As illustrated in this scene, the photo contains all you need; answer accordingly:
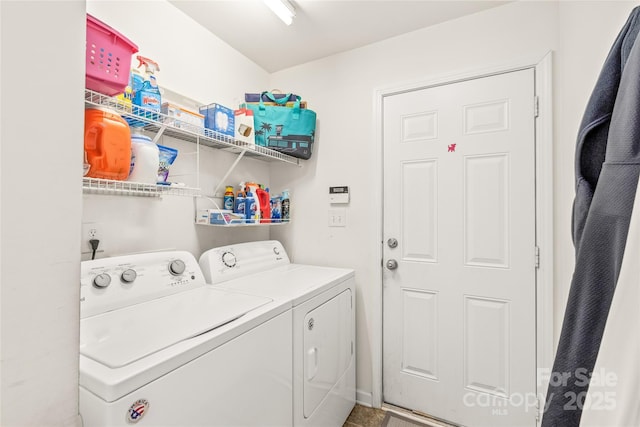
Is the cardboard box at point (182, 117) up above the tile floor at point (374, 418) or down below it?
above

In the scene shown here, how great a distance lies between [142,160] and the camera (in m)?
1.26

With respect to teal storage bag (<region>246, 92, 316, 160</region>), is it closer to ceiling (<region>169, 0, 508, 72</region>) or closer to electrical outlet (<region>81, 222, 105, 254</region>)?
ceiling (<region>169, 0, 508, 72</region>)

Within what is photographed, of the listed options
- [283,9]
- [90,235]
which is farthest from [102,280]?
[283,9]

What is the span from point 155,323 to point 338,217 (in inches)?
56.4

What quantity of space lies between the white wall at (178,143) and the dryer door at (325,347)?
2.91 feet

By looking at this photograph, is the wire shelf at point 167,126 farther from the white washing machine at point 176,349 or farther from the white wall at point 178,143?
the white washing machine at point 176,349

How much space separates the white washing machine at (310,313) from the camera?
1461mm

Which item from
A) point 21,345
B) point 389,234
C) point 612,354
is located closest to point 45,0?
point 21,345

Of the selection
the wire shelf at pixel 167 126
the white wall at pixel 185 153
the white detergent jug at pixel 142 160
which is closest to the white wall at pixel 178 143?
the white wall at pixel 185 153

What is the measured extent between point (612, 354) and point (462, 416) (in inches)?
70.2

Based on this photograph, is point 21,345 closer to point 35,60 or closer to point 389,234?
point 35,60

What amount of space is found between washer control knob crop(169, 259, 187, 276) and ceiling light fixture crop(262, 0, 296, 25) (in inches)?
57.5

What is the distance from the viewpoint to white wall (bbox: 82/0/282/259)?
149cm

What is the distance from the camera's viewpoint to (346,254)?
2227 millimetres
